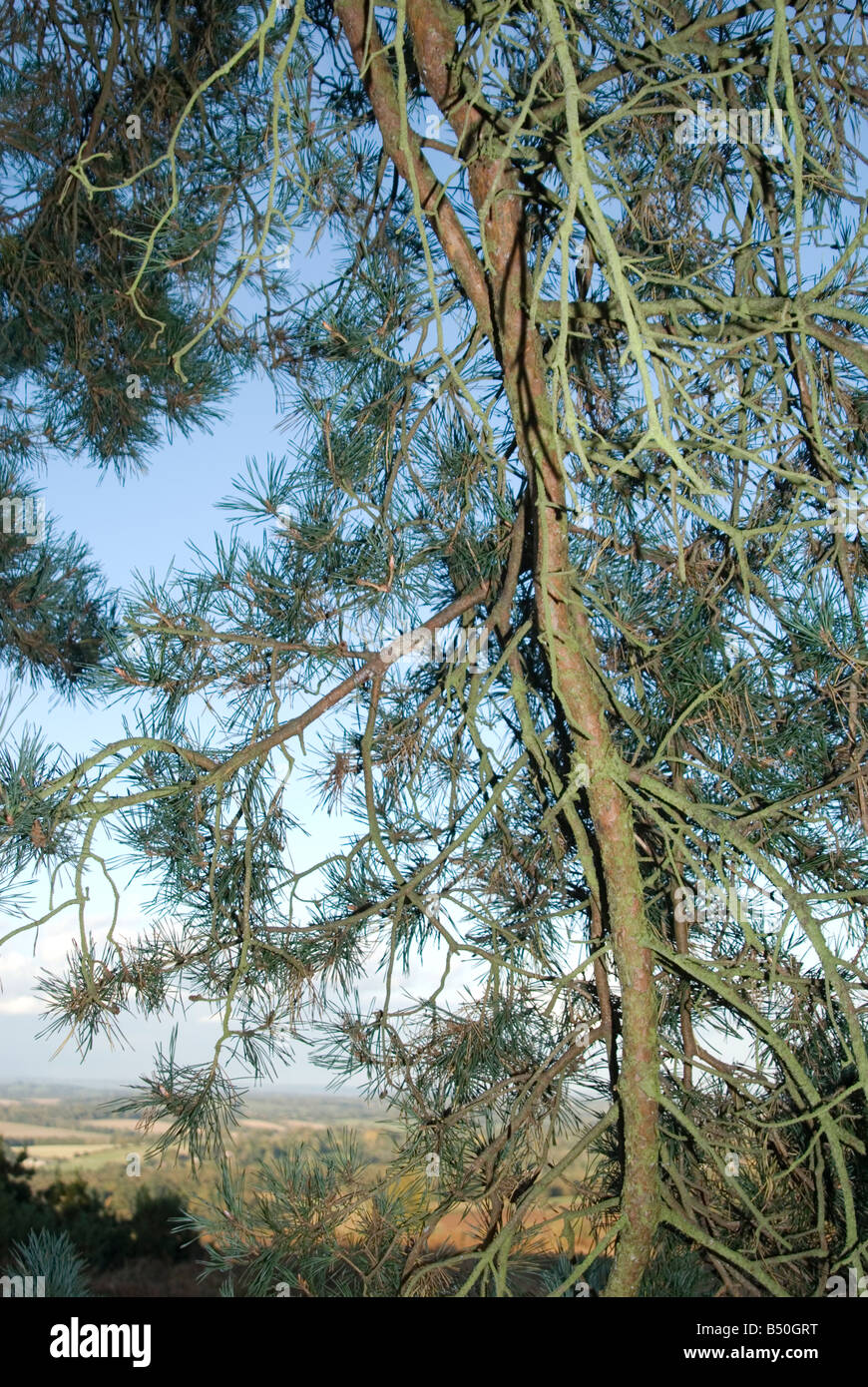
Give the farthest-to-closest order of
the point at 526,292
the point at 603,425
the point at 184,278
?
the point at 184,278 → the point at 603,425 → the point at 526,292

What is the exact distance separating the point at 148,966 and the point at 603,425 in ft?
2.46

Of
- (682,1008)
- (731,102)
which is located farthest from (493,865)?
(731,102)

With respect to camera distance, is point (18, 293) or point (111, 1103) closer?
point (111, 1103)

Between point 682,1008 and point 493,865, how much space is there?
0.75ft

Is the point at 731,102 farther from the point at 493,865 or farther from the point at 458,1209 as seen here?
the point at 458,1209

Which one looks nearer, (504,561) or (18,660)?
(504,561)

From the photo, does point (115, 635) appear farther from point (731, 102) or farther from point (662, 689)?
Result: point (731, 102)

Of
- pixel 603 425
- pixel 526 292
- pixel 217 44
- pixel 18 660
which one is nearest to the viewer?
pixel 526 292

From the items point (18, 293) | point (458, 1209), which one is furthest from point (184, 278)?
point (458, 1209)

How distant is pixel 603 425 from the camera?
3.97 ft

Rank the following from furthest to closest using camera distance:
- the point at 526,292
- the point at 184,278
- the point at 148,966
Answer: the point at 184,278, the point at 148,966, the point at 526,292

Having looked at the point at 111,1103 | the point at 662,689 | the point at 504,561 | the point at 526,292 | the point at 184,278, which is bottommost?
the point at 111,1103

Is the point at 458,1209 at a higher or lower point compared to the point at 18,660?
lower

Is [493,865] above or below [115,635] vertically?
below
